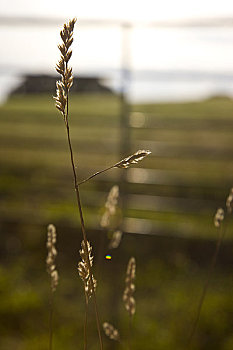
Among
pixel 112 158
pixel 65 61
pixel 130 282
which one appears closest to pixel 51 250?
pixel 130 282

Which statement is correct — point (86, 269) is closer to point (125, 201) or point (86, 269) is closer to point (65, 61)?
point (65, 61)

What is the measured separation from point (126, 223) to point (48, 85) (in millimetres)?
839

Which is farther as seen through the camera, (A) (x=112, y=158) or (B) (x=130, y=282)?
(A) (x=112, y=158)

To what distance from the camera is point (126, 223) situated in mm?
2695

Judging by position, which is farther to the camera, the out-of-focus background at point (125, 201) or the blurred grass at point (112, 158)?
the blurred grass at point (112, 158)

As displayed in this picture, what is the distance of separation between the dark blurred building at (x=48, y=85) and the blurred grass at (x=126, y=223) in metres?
0.27

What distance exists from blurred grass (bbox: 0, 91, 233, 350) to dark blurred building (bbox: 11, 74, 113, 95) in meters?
0.27

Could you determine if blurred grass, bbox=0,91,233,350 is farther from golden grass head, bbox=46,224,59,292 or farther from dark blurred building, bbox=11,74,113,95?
golden grass head, bbox=46,224,59,292

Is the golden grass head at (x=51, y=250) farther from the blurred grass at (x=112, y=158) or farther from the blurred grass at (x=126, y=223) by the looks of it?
the blurred grass at (x=112, y=158)

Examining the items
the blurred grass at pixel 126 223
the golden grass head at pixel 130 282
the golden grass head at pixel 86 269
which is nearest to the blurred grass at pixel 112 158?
the blurred grass at pixel 126 223

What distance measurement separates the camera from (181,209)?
3.38 meters

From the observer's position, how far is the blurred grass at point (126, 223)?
2.06 m

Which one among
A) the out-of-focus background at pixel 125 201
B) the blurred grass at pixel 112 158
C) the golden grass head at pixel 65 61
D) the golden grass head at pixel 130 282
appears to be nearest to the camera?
the golden grass head at pixel 65 61

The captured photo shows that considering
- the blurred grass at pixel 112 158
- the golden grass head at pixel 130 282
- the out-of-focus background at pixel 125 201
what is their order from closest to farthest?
1. the golden grass head at pixel 130 282
2. the out-of-focus background at pixel 125 201
3. the blurred grass at pixel 112 158
